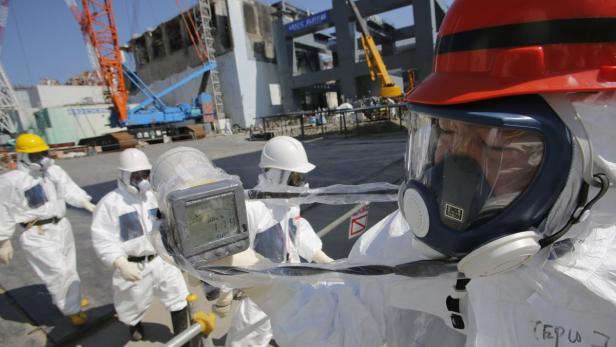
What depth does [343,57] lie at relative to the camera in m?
24.6

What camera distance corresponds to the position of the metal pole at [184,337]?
1.24 metres

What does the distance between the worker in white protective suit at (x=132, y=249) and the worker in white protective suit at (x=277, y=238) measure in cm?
77

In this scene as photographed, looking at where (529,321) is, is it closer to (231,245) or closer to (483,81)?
(483,81)

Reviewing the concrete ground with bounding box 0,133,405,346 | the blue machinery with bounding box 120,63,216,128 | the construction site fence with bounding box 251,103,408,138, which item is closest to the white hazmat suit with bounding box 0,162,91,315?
the concrete ground with bounding box 0,133,405,346

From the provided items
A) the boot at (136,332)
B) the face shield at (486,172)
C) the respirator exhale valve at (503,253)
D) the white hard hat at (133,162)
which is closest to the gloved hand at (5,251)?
the boot at (136,332)

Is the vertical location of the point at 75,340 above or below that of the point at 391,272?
below

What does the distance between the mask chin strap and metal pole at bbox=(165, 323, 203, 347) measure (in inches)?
48.2

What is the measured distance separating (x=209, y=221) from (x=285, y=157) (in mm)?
1670

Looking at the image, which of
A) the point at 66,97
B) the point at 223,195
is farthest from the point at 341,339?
the point at 66,97

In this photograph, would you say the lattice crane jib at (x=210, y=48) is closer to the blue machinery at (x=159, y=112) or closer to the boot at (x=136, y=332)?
the blue machinery at (x=159, y=112)

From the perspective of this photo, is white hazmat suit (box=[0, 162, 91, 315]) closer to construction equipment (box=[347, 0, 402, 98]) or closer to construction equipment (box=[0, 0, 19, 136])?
construction equipment (box=[347, 0, 402, 98])

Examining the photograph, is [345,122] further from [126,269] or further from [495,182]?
[495,182]

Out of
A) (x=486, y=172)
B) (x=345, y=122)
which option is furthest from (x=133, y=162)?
(x=345, y=122)

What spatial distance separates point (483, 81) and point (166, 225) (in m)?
0.86
